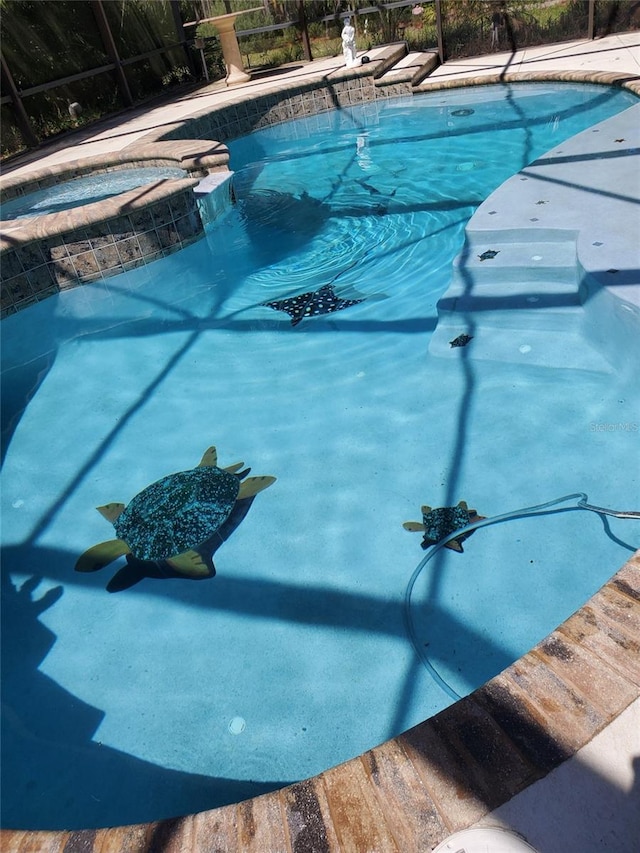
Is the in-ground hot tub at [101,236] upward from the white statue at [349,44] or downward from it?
downward

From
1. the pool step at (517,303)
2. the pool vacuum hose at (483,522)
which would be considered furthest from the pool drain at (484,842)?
the pool step at (517,303)

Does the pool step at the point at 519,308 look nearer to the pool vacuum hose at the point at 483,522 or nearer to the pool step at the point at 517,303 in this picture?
the pool step at the point at 517,303

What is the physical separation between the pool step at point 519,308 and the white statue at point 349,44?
9930 millimetres

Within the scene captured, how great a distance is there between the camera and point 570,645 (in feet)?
6.36

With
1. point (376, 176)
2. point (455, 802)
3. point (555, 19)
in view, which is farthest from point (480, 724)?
point (555, 19)

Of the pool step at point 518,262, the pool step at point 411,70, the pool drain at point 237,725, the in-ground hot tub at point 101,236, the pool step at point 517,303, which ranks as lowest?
the pool drain at point 237,725

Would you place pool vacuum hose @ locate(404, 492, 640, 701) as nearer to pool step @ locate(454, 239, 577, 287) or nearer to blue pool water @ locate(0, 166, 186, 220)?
pool step @ locate(454, 239, 577, 287)

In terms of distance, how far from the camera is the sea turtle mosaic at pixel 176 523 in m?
3.46

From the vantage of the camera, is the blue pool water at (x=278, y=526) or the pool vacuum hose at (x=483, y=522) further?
the pool vacuum hose at (x=483, y=522)

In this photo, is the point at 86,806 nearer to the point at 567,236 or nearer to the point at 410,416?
the point at 410,416

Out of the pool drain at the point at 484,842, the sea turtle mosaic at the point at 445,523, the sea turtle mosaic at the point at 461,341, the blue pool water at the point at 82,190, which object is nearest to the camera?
the pool drain at the point at 484,842

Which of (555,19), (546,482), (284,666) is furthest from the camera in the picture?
(555,19)

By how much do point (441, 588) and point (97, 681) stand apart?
178 centimetres

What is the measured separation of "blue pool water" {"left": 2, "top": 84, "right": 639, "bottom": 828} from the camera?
2701 mm
